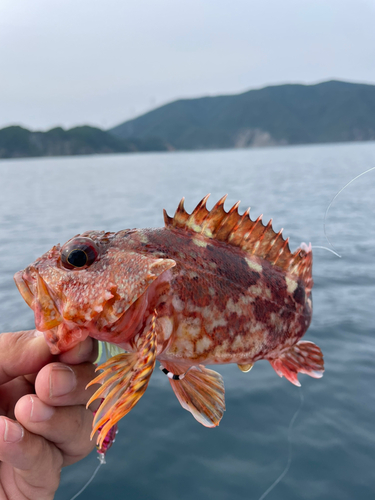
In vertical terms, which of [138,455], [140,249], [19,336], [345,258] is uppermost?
[140,249]

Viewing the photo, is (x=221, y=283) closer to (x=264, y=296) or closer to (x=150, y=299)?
(x=264, y=296)

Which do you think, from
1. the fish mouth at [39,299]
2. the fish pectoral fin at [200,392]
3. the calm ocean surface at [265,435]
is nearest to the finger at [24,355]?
the fish mouth at [39,299]

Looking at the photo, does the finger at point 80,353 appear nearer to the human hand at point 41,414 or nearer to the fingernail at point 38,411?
the human hand at point 41,414

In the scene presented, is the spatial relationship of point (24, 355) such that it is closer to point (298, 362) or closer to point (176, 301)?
point (176, 301)

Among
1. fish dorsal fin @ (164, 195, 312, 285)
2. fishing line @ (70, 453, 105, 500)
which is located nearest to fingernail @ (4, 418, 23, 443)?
fish dorsal fin @ (164, 195, 312, 285)

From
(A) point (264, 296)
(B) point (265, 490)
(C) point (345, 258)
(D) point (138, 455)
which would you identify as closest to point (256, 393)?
(B) point (265, 490)
